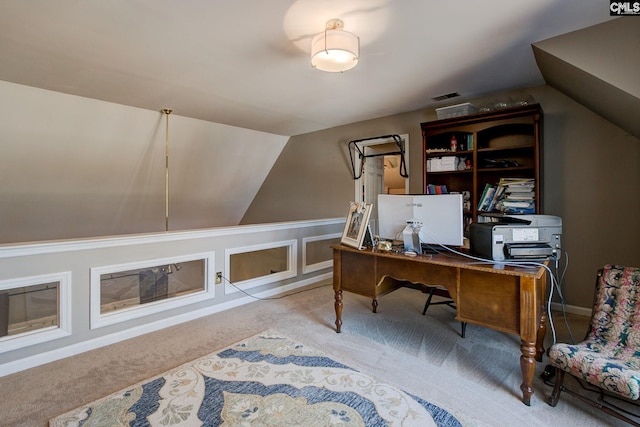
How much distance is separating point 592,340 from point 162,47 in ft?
11.5

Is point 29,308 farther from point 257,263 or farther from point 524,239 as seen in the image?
point 524,239

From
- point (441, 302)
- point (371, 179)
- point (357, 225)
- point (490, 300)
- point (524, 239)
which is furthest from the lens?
point (371, 179)

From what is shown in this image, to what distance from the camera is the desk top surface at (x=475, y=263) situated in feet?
5.68

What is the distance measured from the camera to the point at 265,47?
2383 mm

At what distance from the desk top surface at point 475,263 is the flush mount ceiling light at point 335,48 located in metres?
1.42

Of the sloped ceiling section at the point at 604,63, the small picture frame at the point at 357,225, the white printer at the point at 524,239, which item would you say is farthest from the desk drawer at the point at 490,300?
the sloped ceiling section at the point at 604,63

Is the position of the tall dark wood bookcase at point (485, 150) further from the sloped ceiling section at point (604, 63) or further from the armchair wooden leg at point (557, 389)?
the armchair wooden leg at point (557, 389)

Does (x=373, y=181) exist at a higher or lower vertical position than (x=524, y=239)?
higher

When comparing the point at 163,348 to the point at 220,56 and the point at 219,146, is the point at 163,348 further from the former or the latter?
the point at 219,146

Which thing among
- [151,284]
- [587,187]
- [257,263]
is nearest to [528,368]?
[587,187]

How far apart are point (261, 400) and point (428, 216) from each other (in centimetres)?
163

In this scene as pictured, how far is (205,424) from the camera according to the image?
1540 millimetres

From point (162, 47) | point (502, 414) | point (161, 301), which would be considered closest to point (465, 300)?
point (502, 414)

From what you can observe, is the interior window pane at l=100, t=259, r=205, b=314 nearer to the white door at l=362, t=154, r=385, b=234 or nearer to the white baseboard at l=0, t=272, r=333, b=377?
the white baseboard at l=0, t=272, r=333, b=377
